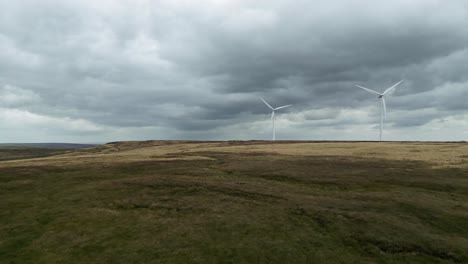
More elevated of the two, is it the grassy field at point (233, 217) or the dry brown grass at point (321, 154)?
the dry brown grass at point (321, 154)

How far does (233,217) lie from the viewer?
43.1 m

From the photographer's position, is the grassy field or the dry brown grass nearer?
the grassy field

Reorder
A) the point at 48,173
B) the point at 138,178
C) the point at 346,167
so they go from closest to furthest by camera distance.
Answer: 1. the point at 138,178
2. the point at 48,173
3. the point at 346,167

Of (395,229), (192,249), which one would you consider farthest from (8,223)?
(395,229)

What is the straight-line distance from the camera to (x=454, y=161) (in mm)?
90375

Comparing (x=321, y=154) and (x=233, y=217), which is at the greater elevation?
(x=321, y=154)

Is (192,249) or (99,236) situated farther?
(99,236)

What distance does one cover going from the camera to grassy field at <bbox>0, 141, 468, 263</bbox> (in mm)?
33469

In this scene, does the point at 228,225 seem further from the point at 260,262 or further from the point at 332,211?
the point at 332,211

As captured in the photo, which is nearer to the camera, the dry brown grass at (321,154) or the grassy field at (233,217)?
the grassy field at (233,217)

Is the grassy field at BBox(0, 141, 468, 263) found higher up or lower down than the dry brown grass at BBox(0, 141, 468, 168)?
lower down

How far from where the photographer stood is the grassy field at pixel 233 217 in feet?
110

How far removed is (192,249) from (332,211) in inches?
750

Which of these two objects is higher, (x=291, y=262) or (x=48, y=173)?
(x=48, y=173)
